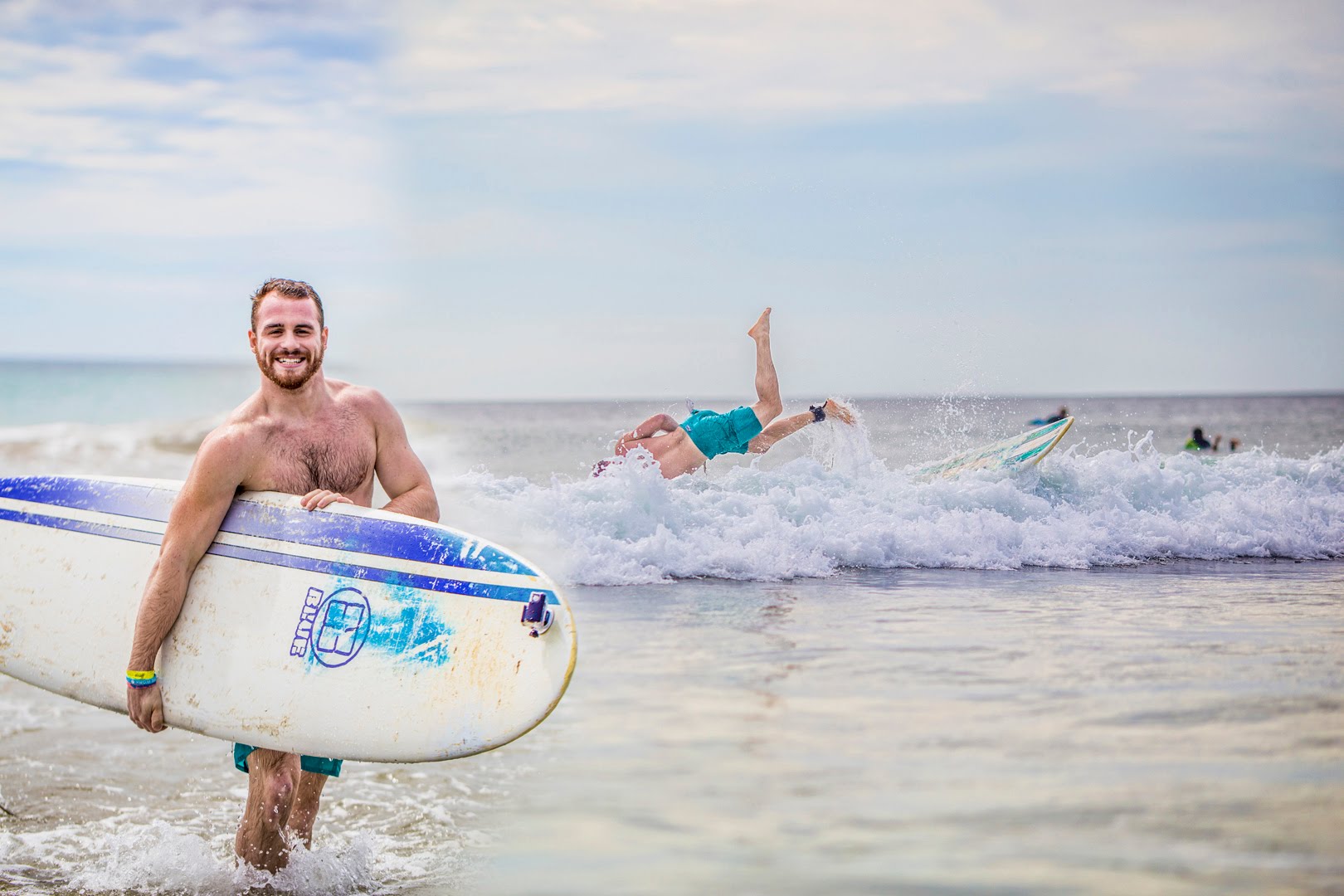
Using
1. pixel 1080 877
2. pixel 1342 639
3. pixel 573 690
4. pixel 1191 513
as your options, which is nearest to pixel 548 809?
pixel 573 690

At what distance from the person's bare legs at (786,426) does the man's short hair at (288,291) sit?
603 cm

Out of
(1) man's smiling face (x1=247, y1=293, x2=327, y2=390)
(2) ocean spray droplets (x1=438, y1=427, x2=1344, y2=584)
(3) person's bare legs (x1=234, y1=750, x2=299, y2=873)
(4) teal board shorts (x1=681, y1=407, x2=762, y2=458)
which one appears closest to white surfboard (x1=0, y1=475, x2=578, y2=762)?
(3) person's bare legs (x1=234, y1=750, x2=299, y2=873)

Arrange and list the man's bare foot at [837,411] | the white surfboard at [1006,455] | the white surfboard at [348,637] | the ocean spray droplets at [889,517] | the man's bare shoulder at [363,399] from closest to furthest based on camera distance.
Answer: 1. the white surfboard at [348,637]
2. the man's bare shoulder at [363,399]
3. the ocean spray droplets at [889,517]
4. the man's bare foot at [837,411]
5. the white surfboard at [1006,455]

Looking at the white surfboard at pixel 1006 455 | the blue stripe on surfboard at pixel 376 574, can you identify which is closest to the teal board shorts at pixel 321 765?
the blue stripe on surfboard at pixel 376 574

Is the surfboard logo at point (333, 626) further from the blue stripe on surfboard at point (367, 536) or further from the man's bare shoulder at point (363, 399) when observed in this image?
the man's bare shoulder at point (363, 399)

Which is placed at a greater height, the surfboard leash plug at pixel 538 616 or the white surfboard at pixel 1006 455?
the white surfboard at pixel 1006 455

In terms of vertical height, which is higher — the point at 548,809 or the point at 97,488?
the point at 97,488

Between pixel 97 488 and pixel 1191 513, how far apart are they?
26.8ft

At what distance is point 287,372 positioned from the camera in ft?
9.27

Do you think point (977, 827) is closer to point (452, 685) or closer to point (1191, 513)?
point (452, 685)

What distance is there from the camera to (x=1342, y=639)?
16.6 ft

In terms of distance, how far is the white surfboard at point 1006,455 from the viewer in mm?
9312

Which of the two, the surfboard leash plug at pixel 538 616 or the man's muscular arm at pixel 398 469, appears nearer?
the surfboard leash plug at pixel 538 616

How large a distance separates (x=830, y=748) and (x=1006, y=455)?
21.4 feet
